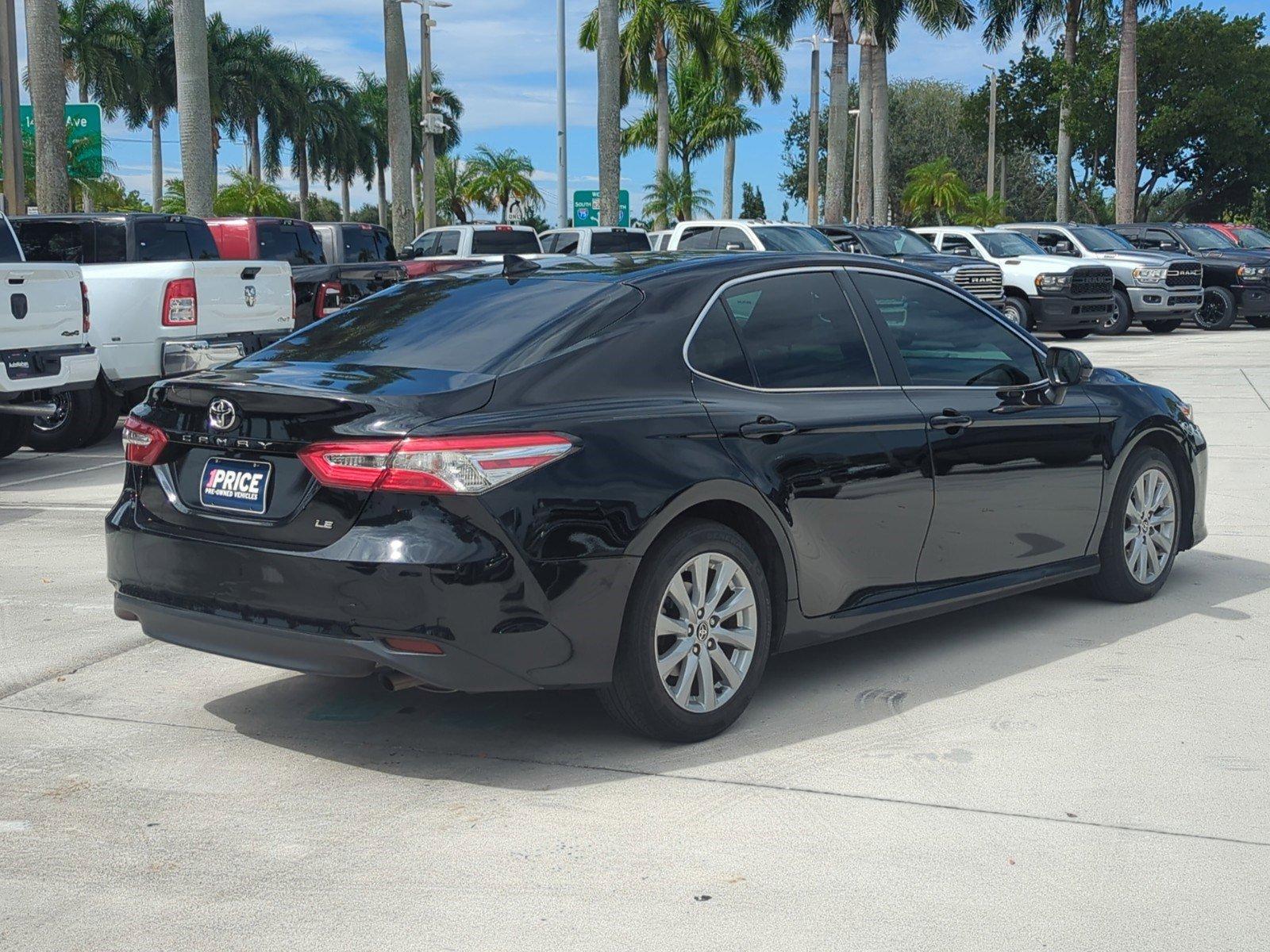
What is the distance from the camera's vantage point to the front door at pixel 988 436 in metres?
5.93

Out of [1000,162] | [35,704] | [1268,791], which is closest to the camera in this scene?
[1268,791]

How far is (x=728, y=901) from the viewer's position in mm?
3857

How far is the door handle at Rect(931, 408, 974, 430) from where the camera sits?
5.89 m

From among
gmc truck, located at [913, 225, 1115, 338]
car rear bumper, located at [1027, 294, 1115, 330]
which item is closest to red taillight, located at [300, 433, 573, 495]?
gmc truck, located at [913, 225, 1115, 338]

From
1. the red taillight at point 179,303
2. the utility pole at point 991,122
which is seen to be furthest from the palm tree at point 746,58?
the red taillight at point 179,303

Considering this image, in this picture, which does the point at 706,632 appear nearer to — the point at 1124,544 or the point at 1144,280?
the point at 1124,544

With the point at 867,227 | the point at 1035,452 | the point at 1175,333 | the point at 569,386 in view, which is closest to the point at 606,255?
the point at 569,386

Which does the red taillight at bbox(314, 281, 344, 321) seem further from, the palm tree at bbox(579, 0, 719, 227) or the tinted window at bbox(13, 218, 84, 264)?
the palm tree at bbox(579, 0, 719, 227)

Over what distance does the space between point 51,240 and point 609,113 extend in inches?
758

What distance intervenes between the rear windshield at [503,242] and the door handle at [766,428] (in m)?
20.5

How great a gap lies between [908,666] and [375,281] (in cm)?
1410

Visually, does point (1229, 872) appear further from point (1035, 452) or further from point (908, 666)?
point (1035, 452)

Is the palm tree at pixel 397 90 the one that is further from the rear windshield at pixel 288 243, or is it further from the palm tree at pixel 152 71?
the palm tree at pixel 152 71

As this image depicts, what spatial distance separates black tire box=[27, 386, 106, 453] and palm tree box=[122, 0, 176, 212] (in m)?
53.0
